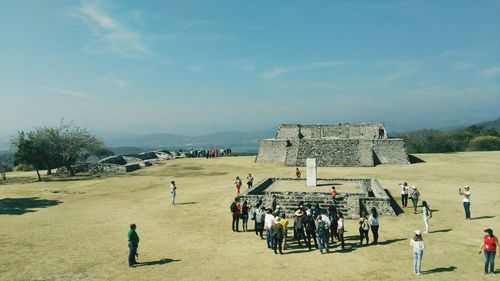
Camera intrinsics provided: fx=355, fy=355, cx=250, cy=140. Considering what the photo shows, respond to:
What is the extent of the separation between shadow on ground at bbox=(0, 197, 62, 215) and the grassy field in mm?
60

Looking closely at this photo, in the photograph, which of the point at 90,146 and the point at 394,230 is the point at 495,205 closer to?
the point at 394,230

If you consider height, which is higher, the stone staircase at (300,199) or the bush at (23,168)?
the bush at (23,168)

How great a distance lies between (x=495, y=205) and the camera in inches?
760

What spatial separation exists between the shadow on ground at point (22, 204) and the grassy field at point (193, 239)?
60mm

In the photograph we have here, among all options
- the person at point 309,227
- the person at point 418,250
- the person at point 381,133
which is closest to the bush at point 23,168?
the person at point 309,227

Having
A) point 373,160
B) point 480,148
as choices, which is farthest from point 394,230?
point 480,148

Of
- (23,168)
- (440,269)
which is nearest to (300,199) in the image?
(440,269)

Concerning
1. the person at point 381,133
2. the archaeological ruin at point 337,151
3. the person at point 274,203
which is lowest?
the person at point 274,203

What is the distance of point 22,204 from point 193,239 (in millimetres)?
15033

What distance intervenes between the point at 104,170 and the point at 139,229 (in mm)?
24829

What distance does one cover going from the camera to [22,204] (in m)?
23.2

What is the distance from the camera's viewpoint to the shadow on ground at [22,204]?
21.1 m

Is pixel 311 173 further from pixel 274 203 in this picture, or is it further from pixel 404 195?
pixel 274 203

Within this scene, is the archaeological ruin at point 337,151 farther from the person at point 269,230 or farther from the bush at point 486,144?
the person at point 269,230
